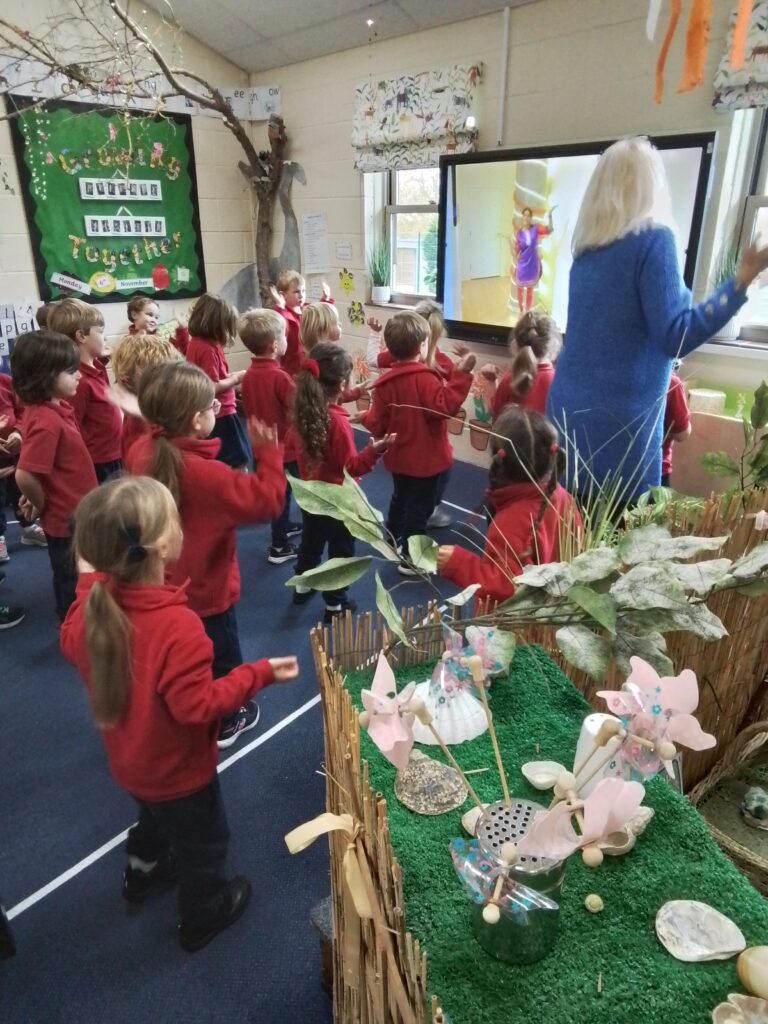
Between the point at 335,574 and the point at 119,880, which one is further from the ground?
the point at 335,574

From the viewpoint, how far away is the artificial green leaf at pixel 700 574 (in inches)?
30.0

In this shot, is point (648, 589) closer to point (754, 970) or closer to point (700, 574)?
point (700, 574)

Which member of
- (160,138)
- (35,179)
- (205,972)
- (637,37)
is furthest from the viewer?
(160,138)

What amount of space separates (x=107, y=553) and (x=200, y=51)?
4.92 metres

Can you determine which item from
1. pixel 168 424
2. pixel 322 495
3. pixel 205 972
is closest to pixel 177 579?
pixel 168 424

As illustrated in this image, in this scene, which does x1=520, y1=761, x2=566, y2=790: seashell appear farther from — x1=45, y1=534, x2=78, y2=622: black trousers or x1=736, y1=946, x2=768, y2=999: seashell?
x1=45, y1=534, x2=78, y2=622: black trousers

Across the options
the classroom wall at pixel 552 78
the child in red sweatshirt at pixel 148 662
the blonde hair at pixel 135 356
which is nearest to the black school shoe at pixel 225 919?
the child in red sweatshirt at pixel 148 662

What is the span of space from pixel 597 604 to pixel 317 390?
177 cm

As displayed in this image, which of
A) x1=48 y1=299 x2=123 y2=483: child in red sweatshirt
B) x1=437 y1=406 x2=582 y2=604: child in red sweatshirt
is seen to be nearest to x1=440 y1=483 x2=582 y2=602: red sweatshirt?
x1=437 y1=406 x2=582 y2=604: child in red sweatshirt

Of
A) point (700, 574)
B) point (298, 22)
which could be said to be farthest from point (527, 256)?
Result: point (700, 574)

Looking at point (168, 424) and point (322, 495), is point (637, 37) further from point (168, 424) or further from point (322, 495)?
point (322, 495)

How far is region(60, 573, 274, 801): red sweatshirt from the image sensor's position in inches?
45.9

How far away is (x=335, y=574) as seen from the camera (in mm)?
792

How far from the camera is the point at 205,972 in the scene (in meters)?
1.41
